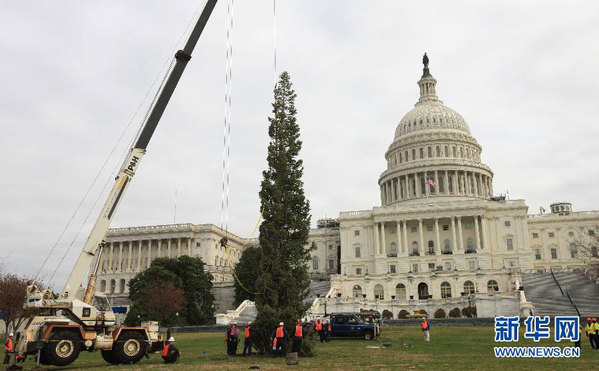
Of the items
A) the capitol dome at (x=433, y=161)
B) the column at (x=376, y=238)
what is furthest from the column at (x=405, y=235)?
the capitol dome at (x=433, y=161)

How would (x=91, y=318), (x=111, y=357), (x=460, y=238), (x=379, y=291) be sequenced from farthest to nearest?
(x=460, y=238) → (x=379, y=291) → (x=111, y=357) → (x=91, y=318)

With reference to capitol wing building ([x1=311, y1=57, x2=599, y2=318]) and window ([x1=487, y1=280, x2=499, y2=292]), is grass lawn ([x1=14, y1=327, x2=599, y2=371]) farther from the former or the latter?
window ([x1=487, y1=280, x2=499, y2=292])

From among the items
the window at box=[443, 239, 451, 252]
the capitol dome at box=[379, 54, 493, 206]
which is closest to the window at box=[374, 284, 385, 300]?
the window at box=[443, 239, 451, 252]

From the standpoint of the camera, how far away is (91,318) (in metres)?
23.6

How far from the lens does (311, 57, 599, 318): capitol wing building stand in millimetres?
85000

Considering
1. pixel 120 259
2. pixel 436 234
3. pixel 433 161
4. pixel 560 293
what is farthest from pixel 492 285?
pixel 120 259

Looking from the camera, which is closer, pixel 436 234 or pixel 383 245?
pixel 436 234

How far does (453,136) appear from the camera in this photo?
4929 inches

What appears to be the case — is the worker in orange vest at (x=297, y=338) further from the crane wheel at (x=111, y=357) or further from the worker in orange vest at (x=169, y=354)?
the crane wheel at (x=111, y=357)

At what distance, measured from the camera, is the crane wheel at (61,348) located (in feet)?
71.7

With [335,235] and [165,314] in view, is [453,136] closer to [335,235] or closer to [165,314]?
[335,235]

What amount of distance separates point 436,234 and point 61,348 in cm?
9176

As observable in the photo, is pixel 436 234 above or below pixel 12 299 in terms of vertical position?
above

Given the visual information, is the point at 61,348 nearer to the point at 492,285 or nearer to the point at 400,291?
the point at 400,291
